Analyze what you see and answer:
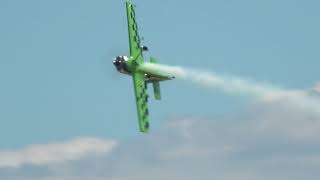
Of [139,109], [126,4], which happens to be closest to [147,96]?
[139,109]

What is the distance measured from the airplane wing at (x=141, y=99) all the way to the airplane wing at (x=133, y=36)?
1.91 m

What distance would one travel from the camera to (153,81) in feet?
443

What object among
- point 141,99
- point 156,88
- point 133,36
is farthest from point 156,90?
point 133,36

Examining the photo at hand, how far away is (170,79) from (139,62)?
409 cm

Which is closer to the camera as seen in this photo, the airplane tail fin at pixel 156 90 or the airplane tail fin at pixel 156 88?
the airplane tail fin at pixel 156 88

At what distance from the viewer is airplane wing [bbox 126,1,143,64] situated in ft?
443

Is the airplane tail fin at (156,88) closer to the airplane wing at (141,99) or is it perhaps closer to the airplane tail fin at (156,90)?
the airplane tail fin at (156,90)

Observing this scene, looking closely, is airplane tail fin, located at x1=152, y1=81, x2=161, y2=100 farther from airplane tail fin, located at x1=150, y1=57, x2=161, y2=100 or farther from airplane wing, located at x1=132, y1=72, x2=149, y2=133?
airplane wing, located at x1=132, y1=72, x2=149, y2=133

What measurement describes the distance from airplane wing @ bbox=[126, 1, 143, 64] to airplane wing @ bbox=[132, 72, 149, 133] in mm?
1912

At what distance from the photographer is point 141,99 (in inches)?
5374

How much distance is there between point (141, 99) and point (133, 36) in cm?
750

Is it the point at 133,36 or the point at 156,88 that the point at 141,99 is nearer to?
the point at 156,88

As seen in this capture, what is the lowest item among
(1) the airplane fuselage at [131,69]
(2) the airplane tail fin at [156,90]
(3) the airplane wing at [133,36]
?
(2) the airplane tail fin at [156,90]

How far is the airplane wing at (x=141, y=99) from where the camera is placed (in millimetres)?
134250
